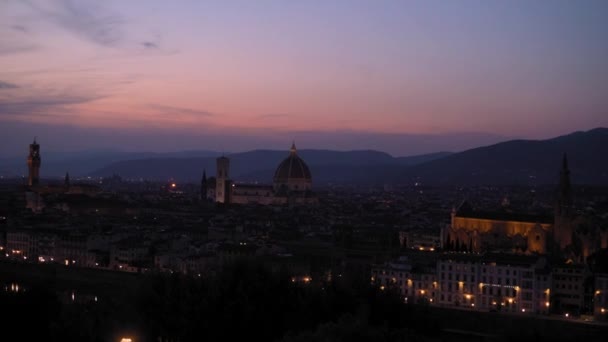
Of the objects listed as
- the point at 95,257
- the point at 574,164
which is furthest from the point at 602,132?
the point at 95,257

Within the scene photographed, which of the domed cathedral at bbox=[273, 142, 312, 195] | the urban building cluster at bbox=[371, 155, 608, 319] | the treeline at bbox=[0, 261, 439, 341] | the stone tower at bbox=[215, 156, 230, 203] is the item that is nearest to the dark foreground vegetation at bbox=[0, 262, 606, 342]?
the treeline at bbox=[0, 261, 439, 341]

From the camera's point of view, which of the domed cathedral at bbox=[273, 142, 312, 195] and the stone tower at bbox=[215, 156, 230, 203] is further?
the domed cathedral at bbox=[273, 142, 312, 195]

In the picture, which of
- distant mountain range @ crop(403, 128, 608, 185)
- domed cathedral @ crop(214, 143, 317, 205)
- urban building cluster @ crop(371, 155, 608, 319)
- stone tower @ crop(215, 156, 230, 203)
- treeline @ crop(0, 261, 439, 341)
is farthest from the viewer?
distant mountain range @ crop(403, 128, 608, 185)

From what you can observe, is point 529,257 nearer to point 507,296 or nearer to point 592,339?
point 507,296

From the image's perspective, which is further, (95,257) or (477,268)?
(95,257)

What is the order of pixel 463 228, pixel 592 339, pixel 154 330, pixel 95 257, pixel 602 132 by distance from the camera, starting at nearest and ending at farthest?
pixel 154 330, pixel 592 339, pixel 95 257, pixel 463 228, pixel 602 132

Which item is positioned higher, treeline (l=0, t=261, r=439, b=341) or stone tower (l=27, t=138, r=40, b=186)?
stone tower (l=27, t=138, r=40, b=186)

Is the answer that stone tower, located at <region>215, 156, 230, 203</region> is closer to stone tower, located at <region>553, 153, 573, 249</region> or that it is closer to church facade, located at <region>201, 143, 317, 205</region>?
church facade, located at <region>201, 143, 317, 205</region>
